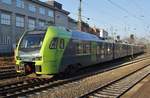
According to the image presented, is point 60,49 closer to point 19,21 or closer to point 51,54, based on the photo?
point 51,54

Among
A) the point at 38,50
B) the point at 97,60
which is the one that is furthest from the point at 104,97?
the point at 97,60

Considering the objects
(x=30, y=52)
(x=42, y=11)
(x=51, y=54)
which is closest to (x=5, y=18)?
(x=42, y=11)

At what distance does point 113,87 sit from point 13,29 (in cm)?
4159

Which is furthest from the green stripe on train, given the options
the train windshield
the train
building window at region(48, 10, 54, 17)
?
building window at region(48, 10, 54, 17)

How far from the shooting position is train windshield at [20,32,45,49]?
17.7 metres

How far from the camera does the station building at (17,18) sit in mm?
52688

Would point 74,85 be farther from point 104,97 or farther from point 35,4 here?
point 35,4

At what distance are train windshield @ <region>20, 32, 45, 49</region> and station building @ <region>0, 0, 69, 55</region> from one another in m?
31.5

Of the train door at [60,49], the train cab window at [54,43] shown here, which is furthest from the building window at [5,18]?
the train cab window at [54,43]

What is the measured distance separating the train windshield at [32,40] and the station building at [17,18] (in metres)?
31.5

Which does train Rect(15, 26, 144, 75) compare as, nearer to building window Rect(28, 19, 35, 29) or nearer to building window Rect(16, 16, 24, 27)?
building window Rect(16, 16, 24, 27)

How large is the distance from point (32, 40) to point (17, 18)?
3969cm

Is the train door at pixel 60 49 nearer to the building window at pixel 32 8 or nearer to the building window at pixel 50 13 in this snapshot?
the building window at pixel 32 8

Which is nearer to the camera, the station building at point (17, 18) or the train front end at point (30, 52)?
the train front end at point (30, 52)
